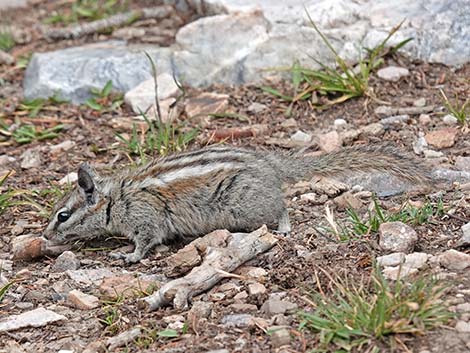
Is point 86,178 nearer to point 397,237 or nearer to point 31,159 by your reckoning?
point 31,159

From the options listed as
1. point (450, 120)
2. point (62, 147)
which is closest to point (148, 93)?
point (62, 147)

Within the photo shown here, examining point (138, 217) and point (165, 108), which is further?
point (165, 108)

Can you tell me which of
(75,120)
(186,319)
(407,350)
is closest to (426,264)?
(407,350)

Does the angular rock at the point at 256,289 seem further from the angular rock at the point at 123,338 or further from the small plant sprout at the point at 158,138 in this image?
the small plant sprout at the point at 158,138

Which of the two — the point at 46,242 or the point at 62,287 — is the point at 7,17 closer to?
the point at 46,242

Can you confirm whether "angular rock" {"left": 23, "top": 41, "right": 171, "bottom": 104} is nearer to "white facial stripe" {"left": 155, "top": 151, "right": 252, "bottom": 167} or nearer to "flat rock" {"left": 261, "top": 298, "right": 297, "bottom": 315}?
"white facial stripe" {"left": 155, "top": 151, "right": 252, "bottom": 167}

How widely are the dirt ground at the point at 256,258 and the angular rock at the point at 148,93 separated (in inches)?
4.8

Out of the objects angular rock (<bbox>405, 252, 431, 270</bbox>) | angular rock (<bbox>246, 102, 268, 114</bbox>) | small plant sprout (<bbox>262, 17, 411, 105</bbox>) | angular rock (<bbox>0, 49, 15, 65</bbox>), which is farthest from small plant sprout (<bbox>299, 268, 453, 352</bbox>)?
angular rock (<bbox>0, 49, 15, 65</bbox>)

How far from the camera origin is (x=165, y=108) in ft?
26.9

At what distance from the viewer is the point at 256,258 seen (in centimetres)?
580

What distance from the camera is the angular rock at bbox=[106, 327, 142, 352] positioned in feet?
16.5

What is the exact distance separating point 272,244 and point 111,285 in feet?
3.08

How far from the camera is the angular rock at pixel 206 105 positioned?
814cm

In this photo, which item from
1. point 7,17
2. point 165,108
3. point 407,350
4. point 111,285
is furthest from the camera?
point 7,17
